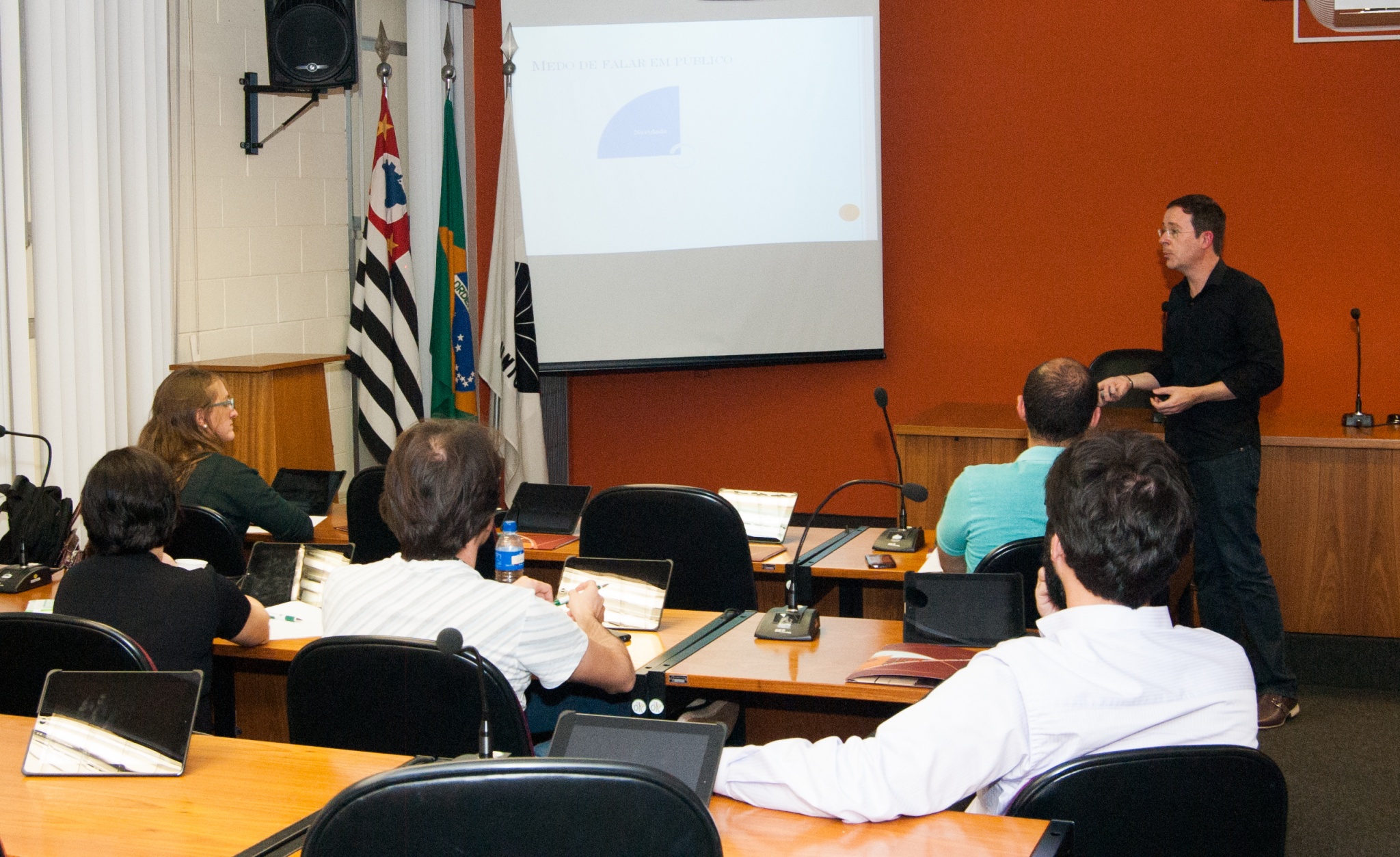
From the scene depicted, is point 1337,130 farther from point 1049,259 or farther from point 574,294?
point 574,294

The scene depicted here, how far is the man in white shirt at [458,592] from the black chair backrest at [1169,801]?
859mm

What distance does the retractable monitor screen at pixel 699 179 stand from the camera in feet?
18.5

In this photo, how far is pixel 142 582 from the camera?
2385mm

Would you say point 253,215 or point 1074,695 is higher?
point 253,215

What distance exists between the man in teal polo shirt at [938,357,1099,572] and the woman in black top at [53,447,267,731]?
5.14ft

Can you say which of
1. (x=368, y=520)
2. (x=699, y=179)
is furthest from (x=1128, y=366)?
(x=368, y=520)

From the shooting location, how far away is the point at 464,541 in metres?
2.18

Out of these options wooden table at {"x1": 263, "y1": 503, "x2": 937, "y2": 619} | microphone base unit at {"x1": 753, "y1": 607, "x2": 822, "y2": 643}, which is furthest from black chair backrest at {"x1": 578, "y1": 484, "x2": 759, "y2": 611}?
microphone base unit at {"x1": 753, "y1": 607, "x2": 822, "y2": 643}

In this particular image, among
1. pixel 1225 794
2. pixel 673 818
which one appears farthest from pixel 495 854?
pixel 1225 794

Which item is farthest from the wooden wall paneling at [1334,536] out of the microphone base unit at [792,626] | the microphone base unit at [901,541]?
the microphone base unit at [792,626]

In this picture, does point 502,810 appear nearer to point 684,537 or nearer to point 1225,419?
point 684,537

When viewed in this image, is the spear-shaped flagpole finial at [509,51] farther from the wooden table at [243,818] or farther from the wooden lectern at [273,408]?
the wooden table at [243,818]

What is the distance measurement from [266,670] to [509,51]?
3275 mm

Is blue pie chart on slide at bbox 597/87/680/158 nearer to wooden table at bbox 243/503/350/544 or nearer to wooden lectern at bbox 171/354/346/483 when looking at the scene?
wooden lectern at bbox 171/354/346/483
